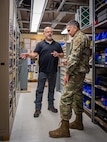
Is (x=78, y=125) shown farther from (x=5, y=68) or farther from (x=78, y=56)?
(x=5, y=68)

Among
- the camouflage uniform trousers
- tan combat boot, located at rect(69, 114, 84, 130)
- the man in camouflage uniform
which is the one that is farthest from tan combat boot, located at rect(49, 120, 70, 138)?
tan combat boot, located at rect(69, 114, 84, 130)

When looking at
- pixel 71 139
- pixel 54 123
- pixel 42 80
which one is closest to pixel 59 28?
Result: pixel 42 80

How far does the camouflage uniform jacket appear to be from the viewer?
2561 mm

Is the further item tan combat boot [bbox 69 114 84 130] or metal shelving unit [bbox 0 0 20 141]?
tan combat boot [bbox 69 114 84 130]

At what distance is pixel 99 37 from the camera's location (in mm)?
3072

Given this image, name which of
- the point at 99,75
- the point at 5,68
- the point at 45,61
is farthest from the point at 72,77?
the point at 45,61

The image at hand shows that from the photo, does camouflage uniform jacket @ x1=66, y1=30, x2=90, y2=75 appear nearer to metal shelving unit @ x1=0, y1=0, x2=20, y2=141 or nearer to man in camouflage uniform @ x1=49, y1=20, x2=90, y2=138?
man in camouflage uniform @ x1=49, y1=20, x2=90, y2=138

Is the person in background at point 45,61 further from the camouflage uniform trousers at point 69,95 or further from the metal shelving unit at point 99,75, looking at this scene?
the camouflage uniform trousers at point 69,95

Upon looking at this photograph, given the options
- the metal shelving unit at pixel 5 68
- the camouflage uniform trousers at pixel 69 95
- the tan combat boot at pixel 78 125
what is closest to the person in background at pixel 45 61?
the tan combat boot at pixel 78 125

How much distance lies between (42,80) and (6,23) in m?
1.58

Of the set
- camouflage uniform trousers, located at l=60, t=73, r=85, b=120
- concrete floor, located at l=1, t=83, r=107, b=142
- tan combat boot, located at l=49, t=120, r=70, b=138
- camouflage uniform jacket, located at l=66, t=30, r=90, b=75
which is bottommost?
concrete floor, located at l=1, t=83, r=107, b=142

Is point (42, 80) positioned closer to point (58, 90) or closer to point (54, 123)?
point (54, 123)

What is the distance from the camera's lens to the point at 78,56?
2570mm

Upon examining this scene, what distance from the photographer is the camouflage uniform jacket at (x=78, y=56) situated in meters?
2.56
